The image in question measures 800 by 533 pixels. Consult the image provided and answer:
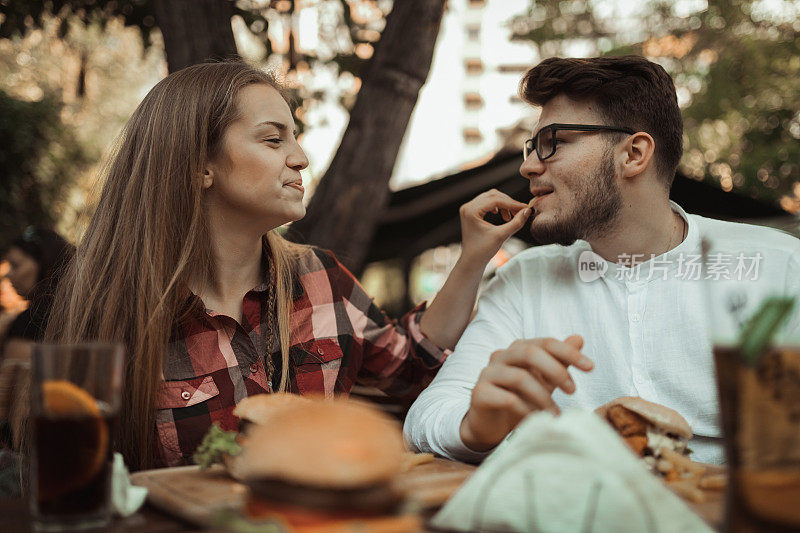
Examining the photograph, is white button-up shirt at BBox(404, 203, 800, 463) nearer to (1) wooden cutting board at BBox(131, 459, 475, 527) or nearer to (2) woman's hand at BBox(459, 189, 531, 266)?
(2) woman's hand at BBox(459, 189, 531, 266)

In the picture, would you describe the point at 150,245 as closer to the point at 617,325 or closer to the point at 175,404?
the point at 175,404

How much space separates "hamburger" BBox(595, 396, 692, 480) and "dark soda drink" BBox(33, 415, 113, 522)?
1143 millimetres

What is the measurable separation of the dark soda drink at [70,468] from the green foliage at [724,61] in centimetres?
906

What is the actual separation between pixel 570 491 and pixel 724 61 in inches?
447

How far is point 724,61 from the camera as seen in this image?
10812 mm

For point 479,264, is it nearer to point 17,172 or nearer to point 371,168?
point 371,168

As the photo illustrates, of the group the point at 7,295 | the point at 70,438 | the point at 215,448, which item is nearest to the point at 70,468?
the point at 70,438

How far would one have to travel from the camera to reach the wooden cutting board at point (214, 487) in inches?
52.1

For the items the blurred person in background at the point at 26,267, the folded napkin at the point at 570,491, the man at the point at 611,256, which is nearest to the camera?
the folded napkin at the point at 570,491

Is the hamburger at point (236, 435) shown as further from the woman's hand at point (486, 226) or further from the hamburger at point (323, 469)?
the woman's hand at point (486, 226)

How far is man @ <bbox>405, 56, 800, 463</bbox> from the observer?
2.32m

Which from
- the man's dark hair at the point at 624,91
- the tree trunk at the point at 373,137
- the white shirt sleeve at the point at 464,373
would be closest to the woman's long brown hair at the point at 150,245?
the white shirt sleeve at the point at 464,373

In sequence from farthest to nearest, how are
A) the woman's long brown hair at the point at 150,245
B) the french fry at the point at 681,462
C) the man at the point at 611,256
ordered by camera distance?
the man at the point at 611,256 < the woman's long brown hair at the point at 150,245 < the french fry at the point at 681,462

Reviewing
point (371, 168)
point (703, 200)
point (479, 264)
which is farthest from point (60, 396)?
point (703, 200)
